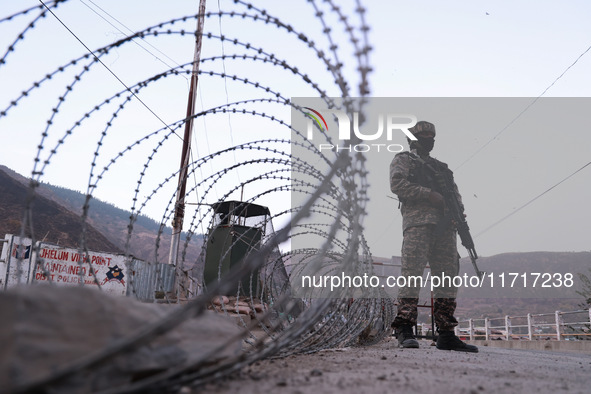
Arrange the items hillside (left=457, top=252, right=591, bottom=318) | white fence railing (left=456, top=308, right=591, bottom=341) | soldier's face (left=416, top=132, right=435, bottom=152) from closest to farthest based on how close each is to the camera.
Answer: soldier's face (left=416, top=132, right=435, bottom=152)
white fence railing (left=456, top=308, right=591, bottom=341)
hillside (left=457, top=252, right=591, bottom=318)

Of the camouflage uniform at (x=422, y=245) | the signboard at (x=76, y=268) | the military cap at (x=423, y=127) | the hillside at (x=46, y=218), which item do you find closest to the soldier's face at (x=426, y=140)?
the military cap at (x=423, y=127)

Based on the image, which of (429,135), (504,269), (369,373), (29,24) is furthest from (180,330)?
(504,269)

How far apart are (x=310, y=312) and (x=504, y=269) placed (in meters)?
79.9

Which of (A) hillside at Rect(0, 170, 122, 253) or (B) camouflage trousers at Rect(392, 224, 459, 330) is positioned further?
(A) hillside at Rect(0, 170, 122, 253)

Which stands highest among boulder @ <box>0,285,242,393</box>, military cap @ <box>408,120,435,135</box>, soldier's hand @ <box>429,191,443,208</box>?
military cap @ <box>408,120,435,135</box>

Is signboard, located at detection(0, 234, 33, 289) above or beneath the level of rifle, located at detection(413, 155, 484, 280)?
beneath

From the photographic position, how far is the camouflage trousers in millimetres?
4891

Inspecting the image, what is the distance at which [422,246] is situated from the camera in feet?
16.5

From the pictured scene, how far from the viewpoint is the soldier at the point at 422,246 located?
4.93m

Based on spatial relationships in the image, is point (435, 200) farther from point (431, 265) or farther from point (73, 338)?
point (73, 338)

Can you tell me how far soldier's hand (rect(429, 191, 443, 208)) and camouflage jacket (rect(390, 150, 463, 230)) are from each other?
0.03 metres

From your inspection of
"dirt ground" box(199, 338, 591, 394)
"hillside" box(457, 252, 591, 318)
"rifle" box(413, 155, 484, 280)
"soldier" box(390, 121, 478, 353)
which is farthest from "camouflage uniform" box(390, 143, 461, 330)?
"hillside" box(457, 252, 591, 318)

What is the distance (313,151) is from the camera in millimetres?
3787

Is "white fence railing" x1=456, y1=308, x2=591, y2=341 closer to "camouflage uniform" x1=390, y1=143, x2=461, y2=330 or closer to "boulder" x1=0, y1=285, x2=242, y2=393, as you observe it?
"camouflage uniform" x1=390, y1=143, x2=461, y2=330
